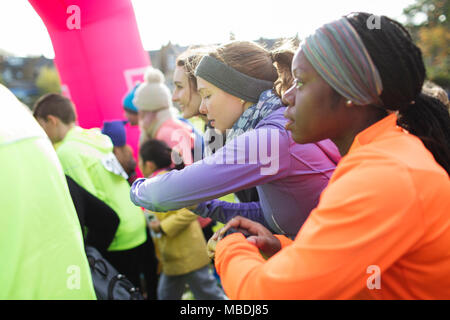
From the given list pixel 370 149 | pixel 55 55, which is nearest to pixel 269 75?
pixel 370 149

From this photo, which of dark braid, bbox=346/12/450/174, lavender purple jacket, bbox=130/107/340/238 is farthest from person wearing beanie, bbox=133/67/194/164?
dark braid, bbox=346/12/450/174

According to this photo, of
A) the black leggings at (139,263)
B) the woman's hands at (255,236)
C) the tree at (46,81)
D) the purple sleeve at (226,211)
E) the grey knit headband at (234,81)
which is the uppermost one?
the grey knit headband at (234,81)

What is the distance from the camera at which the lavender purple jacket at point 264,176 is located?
1398mm

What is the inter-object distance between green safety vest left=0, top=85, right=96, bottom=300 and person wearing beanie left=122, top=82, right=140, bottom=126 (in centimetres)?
334

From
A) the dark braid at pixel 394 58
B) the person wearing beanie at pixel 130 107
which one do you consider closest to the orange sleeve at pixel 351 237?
the dark braid at pixel 394 58

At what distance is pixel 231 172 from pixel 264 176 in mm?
129

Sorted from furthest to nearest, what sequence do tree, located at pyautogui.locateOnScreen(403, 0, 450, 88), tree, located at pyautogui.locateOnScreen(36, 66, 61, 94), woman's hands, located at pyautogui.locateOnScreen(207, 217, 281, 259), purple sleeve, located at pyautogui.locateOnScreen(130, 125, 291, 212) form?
1. tree, located at pyautogui.locateOnScreen(36, 66, 61, 94)
2. tree, located at pyautogui.locateOnScreen(403, 0, 450, 88)
3. purple sleeve, located at pyautogui.locateOnScreen(130, 125, 291, 212)
4. woman's hands, located at pyautogui.locateOnScreen(207, 217, 281, 259)

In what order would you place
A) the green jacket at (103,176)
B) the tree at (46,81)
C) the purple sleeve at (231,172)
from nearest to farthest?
the purple sleeve at (231,172) < the green jacket at (103,176) < the tree at (46,81)

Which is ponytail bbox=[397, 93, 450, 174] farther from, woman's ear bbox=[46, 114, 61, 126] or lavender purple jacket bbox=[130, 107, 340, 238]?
woman's ear bbox=[46, 114, 61, 126]

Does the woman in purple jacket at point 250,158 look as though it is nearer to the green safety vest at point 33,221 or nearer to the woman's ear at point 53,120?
the green safety vest at point 33,221

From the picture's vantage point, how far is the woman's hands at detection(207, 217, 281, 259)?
122 centimetres

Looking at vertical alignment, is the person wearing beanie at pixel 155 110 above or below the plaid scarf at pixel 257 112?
below

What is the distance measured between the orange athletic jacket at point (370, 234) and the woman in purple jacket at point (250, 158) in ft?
1.56
